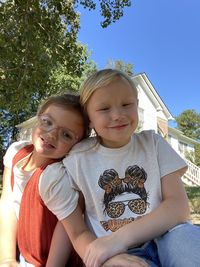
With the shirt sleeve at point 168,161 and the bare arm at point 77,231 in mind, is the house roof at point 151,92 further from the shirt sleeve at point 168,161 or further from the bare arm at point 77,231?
the bare arm at point 77,231

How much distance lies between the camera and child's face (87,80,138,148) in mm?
1658

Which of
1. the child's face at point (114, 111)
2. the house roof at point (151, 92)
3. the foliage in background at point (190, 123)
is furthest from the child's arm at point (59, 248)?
the foliage in background at point (190, 123)

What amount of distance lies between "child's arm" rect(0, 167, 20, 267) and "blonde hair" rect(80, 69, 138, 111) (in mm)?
649

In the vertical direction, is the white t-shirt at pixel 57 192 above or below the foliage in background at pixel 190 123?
below

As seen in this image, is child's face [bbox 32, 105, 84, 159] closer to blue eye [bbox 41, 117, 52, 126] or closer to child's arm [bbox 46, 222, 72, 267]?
blue eye [bbox 41, 117, 52, 126]

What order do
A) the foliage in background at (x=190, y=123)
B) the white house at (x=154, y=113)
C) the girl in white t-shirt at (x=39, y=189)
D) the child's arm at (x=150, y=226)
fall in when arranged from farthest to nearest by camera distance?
1. the foliage in background at (x=190, y=123)
2. the white house at (x=154, y=113)
3. the girl in white t-shirt at (x=39, y=189)
4. the child's arm at (x=150, y=226)

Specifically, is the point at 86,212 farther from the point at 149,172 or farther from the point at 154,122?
the point at 154,122

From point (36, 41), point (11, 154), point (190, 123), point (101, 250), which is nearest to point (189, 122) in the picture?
point (190, 123)

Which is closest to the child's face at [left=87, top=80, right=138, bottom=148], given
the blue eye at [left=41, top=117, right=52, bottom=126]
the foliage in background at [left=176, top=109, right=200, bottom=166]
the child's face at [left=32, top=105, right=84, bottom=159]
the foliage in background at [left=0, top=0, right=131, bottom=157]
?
the child's face at [left=32, top=105, right=84, bottom=159]

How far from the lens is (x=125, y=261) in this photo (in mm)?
1237

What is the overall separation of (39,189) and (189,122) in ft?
143

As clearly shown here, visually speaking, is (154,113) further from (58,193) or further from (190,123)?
(58,193)

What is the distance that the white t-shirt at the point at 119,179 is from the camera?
1.60m

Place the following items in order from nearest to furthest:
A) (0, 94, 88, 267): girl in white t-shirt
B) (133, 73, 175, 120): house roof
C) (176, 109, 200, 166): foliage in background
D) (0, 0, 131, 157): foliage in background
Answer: (0, 94, 88, 267): girl in white t-shirt
(0, 0, 131, 157): foliage in background
(133, 73, 175, 120): house roof
(176, 109, 200, 166): foliage in background
